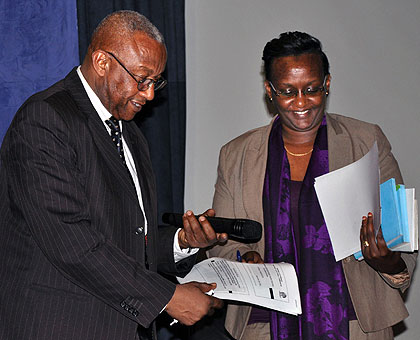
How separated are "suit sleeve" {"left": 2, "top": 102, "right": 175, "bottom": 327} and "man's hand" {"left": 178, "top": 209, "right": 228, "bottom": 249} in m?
0.35

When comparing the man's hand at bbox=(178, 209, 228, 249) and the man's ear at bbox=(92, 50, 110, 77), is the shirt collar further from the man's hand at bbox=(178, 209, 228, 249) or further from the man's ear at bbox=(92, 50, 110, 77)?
the man's hand at bbox=(178, 209, 228, 249)

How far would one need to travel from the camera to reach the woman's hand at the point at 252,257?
218cm

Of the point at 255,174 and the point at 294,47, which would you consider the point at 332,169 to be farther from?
the point at 294,47

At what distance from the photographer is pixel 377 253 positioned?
2021 mm

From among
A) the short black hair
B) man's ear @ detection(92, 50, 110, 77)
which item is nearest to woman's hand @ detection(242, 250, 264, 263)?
the short black hair

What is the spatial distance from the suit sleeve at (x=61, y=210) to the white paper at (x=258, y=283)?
0.36 meters

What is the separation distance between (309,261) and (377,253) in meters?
0.27

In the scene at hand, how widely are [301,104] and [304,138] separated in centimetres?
18

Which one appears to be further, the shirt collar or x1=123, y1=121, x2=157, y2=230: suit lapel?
x1=123, y1=121, x2=157, y2=230: suit lapel

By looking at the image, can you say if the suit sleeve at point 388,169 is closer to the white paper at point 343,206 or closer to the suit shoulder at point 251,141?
the white paper at point 343,206

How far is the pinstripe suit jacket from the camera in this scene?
169 cm

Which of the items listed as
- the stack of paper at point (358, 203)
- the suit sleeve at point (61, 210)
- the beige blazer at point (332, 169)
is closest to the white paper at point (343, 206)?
the stack of paper at point (358, 203)

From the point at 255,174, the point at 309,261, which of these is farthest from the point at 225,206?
the point at 309,261

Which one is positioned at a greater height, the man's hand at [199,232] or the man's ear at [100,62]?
the man's ear at [100,62]
